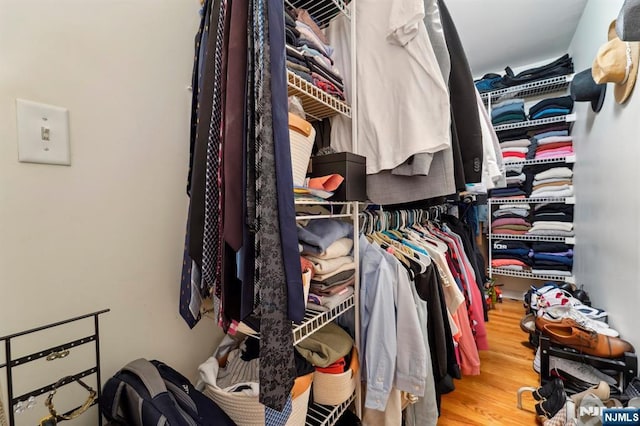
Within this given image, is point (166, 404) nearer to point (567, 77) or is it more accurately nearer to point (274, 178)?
point (274, 178)

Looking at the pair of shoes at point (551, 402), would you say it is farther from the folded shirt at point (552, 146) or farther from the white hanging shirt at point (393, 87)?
the folded shirt at point (552, 146)

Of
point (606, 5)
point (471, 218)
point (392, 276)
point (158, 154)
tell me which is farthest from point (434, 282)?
point (606, 5)

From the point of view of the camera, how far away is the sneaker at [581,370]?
129 cm

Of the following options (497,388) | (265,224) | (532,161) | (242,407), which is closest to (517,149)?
(532,161)

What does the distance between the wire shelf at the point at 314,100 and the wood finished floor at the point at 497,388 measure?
1401 millimetres

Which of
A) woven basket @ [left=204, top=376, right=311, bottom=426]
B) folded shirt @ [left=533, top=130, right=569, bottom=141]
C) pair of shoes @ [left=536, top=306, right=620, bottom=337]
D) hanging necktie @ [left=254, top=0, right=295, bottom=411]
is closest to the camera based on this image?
hanging necktie @ [left=254, top=0, right=295, bottom=411]

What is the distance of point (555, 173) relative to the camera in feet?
7.81

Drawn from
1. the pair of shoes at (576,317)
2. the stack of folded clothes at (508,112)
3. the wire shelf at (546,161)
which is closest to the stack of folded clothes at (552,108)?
the stack of folded clothes at (508,112)

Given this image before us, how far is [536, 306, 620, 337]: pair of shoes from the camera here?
1387mm

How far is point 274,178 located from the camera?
0.60 meters

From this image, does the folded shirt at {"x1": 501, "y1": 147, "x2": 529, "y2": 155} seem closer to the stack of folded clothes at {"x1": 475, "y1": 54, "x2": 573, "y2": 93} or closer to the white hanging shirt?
the stack of folded clothes at {"x1": 475, "y1": 54, "x2": 573, "y2": 93}

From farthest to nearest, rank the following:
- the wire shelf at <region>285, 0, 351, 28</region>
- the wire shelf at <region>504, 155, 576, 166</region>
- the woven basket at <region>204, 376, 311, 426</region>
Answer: the wire shelf at <region>504, 155, 576, 166</region>, the wire shelf at <region>285, 0, 351, 28</region>, the woven basket at <region>204, 376, 311, 426</region>

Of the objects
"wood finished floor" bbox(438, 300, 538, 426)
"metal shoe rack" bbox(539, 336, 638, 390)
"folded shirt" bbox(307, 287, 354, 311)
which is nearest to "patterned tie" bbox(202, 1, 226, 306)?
"folded shirt" bbox(307, 287, 354, 311)

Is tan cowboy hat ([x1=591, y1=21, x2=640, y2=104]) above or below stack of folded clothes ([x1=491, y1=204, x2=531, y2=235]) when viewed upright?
above
